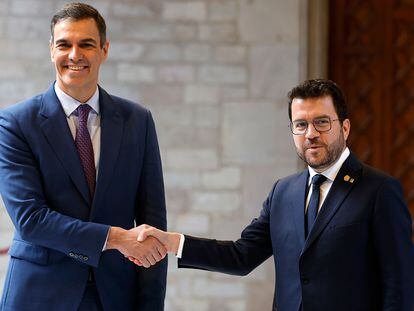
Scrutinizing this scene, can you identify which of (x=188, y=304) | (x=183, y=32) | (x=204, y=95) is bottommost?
(x=188, y=304)

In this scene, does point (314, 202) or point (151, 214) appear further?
point (151, 214)

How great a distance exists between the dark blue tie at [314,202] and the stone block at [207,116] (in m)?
2.42

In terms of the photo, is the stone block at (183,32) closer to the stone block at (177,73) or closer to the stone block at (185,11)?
the stone block at (185,11)

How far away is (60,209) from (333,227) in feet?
2.67

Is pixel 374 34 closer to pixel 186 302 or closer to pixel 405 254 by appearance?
pixel 186 302

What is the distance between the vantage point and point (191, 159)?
15.5 ft

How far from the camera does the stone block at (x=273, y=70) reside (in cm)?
469

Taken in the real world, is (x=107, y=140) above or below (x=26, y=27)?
below

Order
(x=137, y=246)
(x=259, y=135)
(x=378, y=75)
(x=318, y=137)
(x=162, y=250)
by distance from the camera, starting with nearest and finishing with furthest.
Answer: (x=318, y=137)
(x=137, y=246)
(x=162, y=250)
(x=259, y=135)
(x=378, y=75)

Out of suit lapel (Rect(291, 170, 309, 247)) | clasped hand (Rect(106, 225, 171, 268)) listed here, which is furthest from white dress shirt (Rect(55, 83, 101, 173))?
suit lapel (Rect(291, 170, 309, 247))

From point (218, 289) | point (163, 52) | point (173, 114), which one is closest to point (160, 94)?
point (173, 114)

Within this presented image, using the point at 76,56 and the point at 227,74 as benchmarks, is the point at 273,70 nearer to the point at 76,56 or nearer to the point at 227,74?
the point at 227,74

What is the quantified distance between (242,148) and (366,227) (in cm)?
252

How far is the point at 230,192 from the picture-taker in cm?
470
